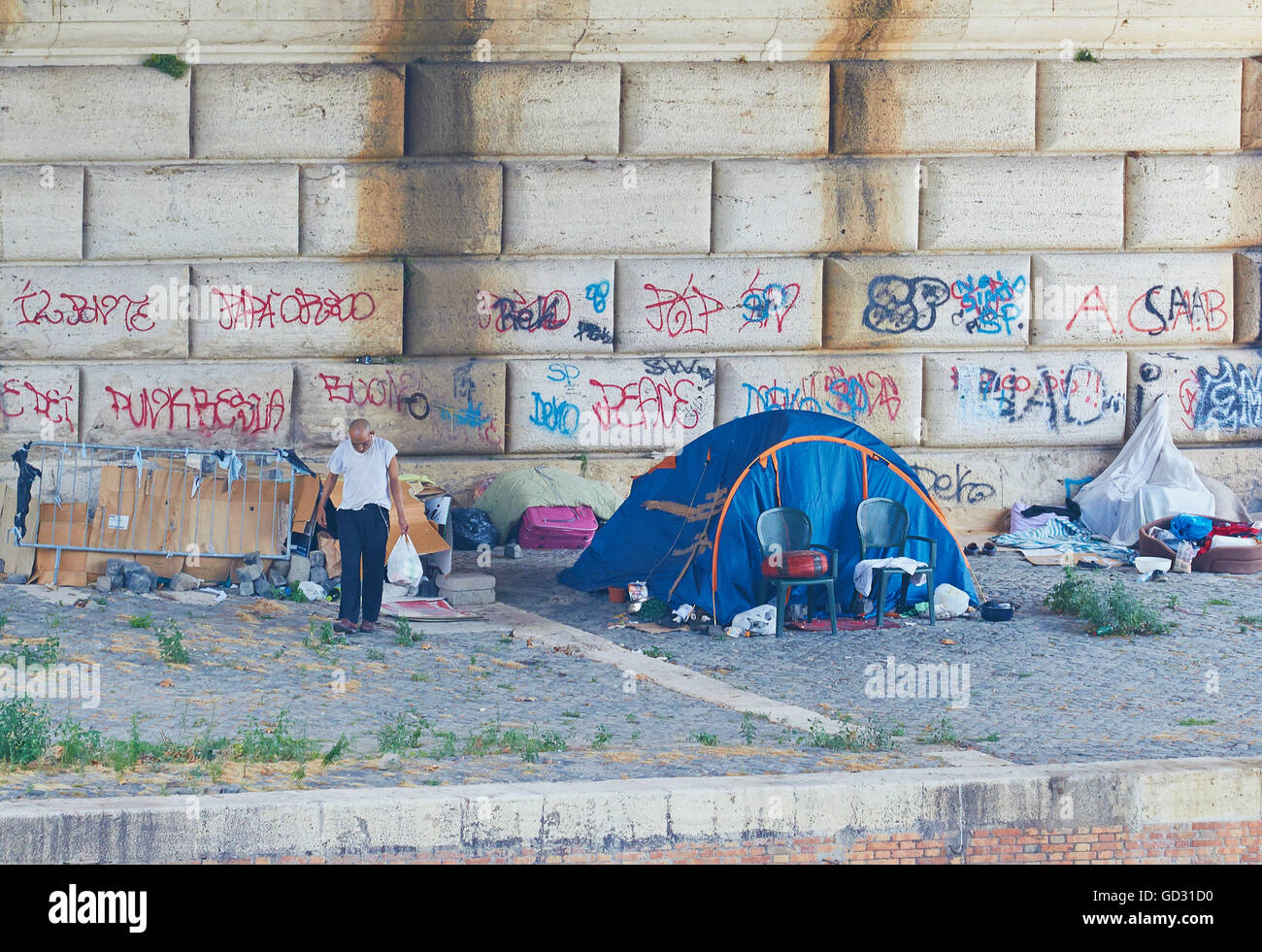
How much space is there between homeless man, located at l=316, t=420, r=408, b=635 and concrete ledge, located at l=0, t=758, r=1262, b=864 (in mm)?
4361

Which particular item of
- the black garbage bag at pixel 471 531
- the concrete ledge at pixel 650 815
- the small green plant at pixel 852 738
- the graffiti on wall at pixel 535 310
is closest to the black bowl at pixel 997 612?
the small green plant at pixel 852 738

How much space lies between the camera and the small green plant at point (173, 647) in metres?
9.10

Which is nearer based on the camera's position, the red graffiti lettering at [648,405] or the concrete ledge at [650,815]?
the concrete ledge at [650,815]

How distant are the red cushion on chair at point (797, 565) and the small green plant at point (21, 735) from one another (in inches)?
216

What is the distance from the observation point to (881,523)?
38.0 feet

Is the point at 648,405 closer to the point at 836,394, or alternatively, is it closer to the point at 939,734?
the point at 836,394

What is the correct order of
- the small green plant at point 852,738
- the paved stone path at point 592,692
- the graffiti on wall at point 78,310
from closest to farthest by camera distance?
the paved stone path at point 592,692 < the small green plant at point 852,738 < the graffiti on wall at point 78,310

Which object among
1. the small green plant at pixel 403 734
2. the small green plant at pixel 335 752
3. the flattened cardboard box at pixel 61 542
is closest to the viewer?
the small green plant at pixel 335 752

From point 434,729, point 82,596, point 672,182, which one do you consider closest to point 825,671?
point 434,729

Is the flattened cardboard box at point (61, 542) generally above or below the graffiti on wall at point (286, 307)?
below

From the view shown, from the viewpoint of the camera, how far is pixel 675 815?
6348 millimetres

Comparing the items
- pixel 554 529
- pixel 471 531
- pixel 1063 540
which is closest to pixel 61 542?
pixel 471 531

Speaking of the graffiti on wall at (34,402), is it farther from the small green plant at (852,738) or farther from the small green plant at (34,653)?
the small green plant at (852,738)

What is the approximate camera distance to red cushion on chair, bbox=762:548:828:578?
35.9 ft
